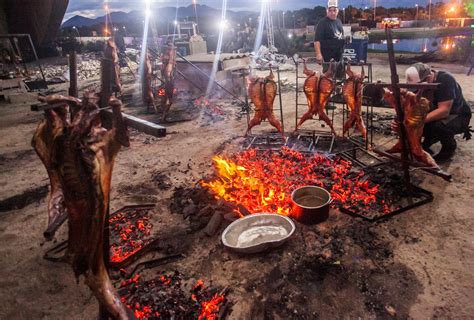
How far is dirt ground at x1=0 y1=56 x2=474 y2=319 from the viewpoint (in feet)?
11.7

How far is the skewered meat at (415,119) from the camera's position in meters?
5.02

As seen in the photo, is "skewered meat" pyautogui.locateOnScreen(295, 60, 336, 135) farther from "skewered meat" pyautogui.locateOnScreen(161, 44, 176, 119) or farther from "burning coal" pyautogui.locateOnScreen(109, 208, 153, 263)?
"skewered meat" pyautogui.locateOnScreen(161, 44, 176, 119)

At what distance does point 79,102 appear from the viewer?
2.71 meters

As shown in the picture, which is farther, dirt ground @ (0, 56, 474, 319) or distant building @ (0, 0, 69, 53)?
distant building @ (0, 0, 69, 53)

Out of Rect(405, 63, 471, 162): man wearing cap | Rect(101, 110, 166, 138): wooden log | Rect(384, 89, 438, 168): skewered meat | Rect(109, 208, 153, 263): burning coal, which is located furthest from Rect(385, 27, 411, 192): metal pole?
Rect(109, 208, 153, 263): burning coal

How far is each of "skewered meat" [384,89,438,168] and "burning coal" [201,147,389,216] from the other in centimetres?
98

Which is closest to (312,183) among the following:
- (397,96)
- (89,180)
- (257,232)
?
(257,232)

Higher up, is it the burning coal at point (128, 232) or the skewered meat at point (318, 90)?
the skewered meat at point (318, 90)

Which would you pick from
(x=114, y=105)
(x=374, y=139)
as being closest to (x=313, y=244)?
(x=114, y=105)

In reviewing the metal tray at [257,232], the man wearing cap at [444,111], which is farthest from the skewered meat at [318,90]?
the metal tray at [257,232]

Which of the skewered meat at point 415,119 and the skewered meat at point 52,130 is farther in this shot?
the skewered meat at point 415,119

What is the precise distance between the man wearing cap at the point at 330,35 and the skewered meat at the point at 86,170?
27.7 ft

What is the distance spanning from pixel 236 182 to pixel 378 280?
3031 millimetres

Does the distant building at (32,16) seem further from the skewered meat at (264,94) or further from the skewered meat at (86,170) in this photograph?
the skewered meat at (86,170)
